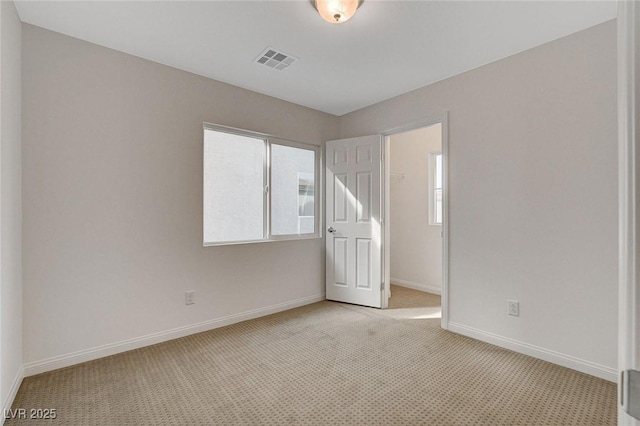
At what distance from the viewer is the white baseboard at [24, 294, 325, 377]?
91.7 inches

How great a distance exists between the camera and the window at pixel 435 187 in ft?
15.6

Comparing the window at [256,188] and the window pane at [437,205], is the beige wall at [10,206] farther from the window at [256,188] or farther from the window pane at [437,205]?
the window pane at [437,205]

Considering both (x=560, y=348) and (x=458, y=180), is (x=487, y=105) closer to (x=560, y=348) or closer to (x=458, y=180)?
(x=458, y=180)

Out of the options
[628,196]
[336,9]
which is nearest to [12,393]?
[628,196]

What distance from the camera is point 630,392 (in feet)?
1.52

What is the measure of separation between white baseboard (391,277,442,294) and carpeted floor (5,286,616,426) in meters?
1.66

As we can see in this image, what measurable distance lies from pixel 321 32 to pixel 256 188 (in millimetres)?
1802

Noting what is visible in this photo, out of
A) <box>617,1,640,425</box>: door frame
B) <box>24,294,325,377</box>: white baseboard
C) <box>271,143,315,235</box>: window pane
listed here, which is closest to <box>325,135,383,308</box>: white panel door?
<box>271,143,315,235</box>: window pane

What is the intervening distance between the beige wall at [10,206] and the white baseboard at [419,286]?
14.6 feet

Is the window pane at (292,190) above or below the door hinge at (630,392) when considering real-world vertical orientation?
above

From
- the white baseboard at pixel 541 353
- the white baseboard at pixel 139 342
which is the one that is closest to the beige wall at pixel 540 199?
the white baseboard at pixel 541 353

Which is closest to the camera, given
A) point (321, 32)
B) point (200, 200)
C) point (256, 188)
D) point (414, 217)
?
point (321, 32)

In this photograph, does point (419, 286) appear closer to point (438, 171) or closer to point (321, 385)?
point (438, 171)

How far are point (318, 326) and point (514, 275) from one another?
1.88m
